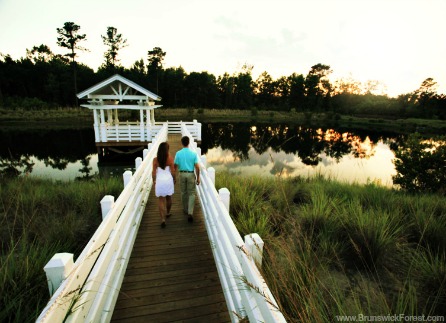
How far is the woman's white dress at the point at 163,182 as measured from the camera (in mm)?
4395

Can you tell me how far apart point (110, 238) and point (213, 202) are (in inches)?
69.2

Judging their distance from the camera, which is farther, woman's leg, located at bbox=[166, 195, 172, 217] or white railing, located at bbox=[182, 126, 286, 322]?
woman's leg, located at bbox=[166, 195, 172, 217]

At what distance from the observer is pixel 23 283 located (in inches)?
103

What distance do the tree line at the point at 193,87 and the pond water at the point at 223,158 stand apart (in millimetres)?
25323

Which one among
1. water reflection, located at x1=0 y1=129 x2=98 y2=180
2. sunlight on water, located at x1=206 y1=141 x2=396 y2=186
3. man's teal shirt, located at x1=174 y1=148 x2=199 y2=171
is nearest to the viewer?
man's teal shirt, located at x1=174 y1=148 x2=199 y2=171

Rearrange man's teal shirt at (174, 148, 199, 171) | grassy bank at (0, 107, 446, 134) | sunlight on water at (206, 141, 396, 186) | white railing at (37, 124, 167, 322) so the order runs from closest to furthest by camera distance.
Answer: white railing at (37, 124, 167, 322), man's teal shirt at (174, 148, 199, 171), sunlight on water at (206, 141, 396, 186), grassy bank at (0, 107, 446, 134)

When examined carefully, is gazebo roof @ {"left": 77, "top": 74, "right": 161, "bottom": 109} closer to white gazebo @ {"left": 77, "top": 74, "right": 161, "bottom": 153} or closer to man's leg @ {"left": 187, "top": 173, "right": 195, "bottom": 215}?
white gazebo @ {"left": 77, "top": 74, "right": 161, "bottom": 153}

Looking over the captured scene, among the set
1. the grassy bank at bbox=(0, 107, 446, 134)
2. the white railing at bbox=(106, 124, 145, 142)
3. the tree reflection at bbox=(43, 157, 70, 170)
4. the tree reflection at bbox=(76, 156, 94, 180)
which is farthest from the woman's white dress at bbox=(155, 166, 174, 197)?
the grassy bank at bbox=(0, 107, 446, 134)

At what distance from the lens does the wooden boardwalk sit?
2.65m

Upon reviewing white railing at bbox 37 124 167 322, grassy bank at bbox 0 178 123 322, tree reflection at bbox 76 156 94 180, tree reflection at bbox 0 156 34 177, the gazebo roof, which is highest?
the gazebo roof

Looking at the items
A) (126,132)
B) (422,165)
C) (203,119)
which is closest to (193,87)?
(203,119)

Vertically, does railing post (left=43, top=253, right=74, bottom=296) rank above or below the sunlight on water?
above

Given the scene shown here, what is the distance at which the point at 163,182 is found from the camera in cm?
439

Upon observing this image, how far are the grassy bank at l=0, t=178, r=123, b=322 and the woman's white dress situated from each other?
1.83 metres
